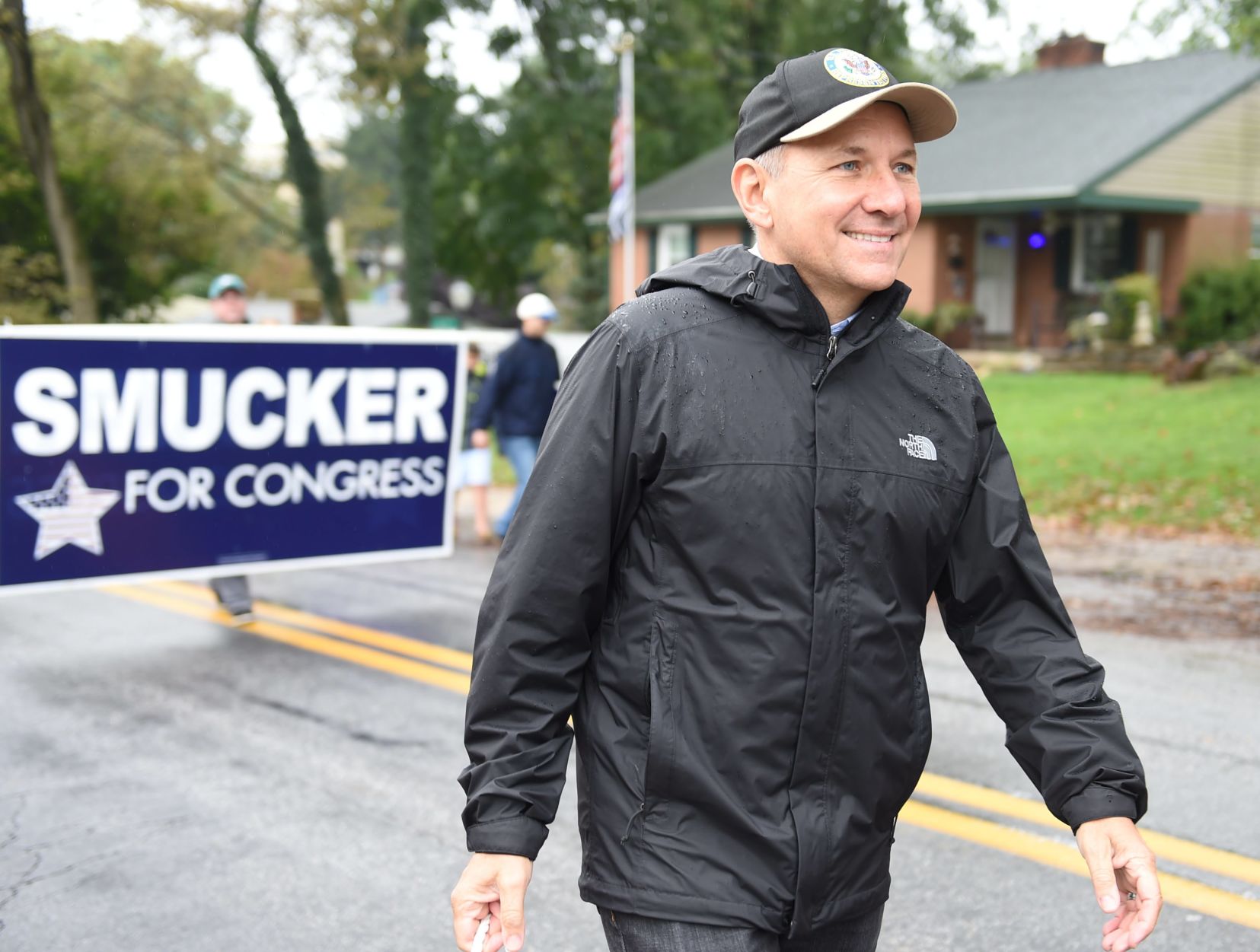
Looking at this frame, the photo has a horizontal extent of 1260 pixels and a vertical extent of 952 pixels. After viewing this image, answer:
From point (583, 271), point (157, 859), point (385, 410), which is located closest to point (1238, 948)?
point (157, 859)

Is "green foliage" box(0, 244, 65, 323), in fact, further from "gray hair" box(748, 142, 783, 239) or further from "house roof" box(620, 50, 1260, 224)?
"gray hair" box(748, 142, 783, 239)

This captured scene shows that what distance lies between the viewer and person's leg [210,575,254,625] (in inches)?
317

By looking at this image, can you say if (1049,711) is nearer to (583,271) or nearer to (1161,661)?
(1161,661)

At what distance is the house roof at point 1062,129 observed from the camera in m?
25.5

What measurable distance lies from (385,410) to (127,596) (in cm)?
227

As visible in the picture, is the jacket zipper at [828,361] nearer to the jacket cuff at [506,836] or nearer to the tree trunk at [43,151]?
the jacket cuff at [506,836]

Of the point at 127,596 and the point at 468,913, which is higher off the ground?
the point at 468,913

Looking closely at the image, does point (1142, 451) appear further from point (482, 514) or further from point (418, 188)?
point (418, 188)

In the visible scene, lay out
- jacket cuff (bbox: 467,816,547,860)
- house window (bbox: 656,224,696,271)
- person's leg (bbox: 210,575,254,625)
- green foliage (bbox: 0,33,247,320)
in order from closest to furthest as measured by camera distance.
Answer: jacket cuff (bbox: 467,816,547,860) < person's leg (bbox: 210,575,254,625) < green foliage (bbox: 0,33,247,320) < house window (bbox: 656,224,696,271)

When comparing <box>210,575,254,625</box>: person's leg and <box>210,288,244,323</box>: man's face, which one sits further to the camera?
<box>210,288,244,323</box>: man's face

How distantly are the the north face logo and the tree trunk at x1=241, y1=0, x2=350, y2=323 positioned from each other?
30.4 metres

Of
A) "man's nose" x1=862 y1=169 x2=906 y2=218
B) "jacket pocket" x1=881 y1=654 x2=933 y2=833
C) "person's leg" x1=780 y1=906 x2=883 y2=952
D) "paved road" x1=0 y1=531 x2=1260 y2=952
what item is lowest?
"paved road" x1=0 y1=531 x2=1260 y2=952

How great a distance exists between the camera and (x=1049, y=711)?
232 centimetres

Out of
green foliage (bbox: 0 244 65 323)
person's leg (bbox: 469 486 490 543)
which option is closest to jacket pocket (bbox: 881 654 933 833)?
person's leg (bbox: 469 486 490 543)
